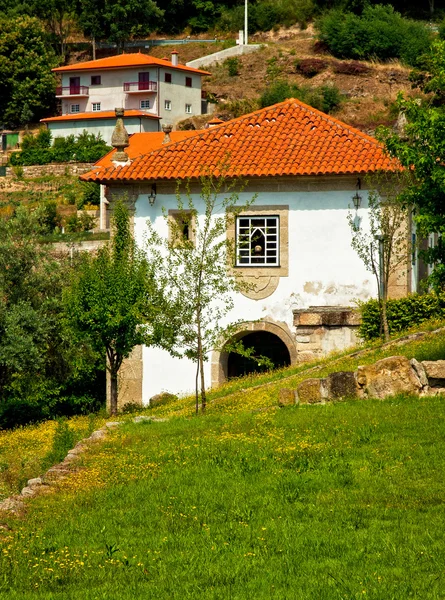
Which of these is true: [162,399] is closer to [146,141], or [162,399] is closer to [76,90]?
[146,141]

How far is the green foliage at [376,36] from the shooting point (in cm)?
9812

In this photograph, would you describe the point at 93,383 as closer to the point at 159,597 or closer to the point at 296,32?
the point at 159,597

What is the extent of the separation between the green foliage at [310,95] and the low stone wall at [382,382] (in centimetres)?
7305

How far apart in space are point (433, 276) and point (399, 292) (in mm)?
9017

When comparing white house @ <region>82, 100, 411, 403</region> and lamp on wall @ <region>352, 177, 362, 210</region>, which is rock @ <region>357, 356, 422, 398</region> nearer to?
white house @ <region>82, 100, 411, 403</region>

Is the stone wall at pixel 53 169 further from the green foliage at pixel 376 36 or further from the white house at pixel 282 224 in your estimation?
the white house at pixel 282 224

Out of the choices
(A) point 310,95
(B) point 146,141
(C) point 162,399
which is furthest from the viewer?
(A) point 310,95

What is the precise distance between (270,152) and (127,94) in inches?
2572

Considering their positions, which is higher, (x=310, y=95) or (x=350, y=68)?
(x=350, y=68)

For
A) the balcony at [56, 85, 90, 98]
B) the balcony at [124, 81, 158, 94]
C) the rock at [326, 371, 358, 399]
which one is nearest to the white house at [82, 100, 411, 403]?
the rock at [326, 371, 358, 399]

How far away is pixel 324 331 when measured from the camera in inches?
1036

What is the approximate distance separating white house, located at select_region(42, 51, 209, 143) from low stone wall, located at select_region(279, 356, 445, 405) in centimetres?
7013

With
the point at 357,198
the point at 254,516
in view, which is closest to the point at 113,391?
the point at 357,198

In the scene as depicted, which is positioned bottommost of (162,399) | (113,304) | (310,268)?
(162,399)
